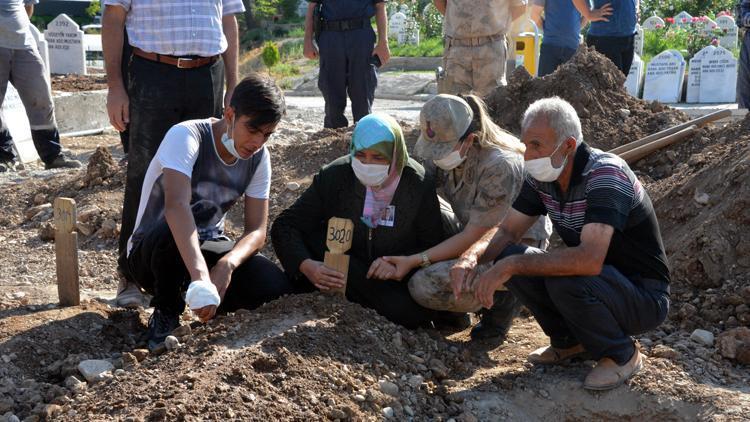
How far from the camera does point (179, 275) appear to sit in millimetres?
4152

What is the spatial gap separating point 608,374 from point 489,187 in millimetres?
1018

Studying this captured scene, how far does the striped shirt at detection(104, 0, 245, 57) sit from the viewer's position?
477cm

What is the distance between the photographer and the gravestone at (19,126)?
916cm

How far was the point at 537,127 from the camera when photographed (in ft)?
11.8

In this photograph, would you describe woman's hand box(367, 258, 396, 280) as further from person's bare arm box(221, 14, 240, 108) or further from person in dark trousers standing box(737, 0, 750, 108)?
person in dark trousers standing box(737, 0, 750, 108)

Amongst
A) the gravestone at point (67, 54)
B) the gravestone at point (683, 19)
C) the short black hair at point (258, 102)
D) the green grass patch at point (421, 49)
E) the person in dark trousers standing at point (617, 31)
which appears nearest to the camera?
the short black hair at point (258, 102)

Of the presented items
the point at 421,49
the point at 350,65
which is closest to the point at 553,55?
the point at 350,65

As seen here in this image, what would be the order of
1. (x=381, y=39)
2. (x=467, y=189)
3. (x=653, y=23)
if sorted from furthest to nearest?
(x=653, y=23)
(x=381, y=39)
(x=467, y=189)

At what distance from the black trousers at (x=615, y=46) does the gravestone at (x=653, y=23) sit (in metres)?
9.21

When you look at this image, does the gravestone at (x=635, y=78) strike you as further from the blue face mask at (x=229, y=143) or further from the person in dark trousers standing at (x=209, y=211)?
the blue face mask at (x=229, y=143)

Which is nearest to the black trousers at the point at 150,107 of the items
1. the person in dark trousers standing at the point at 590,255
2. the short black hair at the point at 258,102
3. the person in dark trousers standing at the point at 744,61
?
the short black hair at the point at 258,102

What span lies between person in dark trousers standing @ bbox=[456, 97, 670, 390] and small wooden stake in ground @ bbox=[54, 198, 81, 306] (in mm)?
1999

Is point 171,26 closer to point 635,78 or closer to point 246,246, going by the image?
point 246,246

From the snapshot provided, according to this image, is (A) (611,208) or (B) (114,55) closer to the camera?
(A) (611,208)
